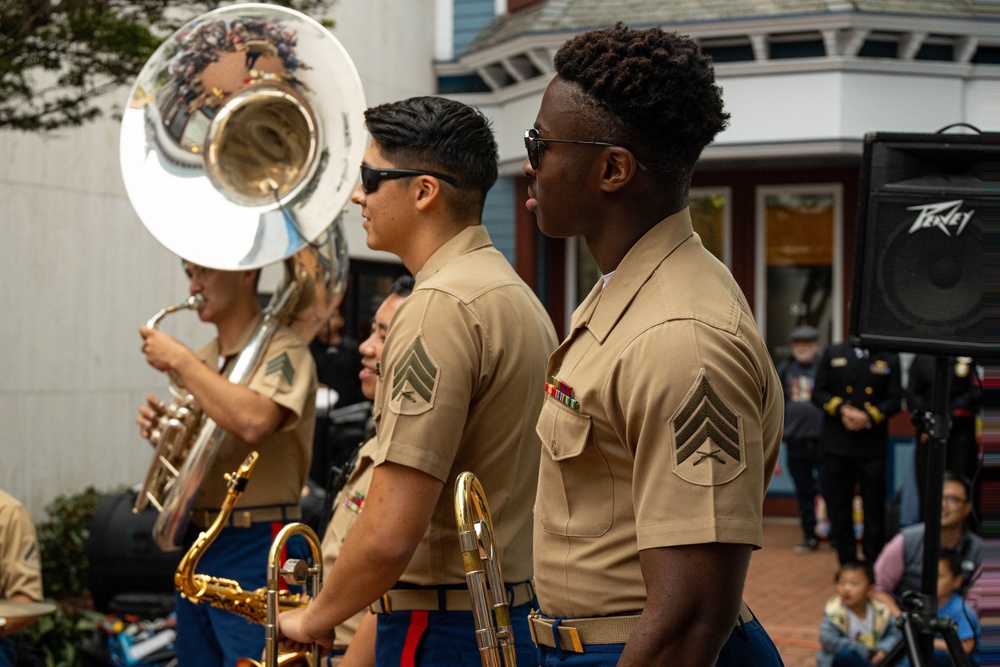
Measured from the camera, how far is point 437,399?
256 centimetres

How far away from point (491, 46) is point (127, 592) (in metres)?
7.33

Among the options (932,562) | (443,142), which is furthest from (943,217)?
(443,142)

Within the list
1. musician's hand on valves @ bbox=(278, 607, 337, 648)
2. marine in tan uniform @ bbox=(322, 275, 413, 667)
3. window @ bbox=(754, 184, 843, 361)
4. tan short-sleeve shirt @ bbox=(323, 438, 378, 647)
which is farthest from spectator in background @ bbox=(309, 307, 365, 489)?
window @ bbox=(754, 184, 843, 361)

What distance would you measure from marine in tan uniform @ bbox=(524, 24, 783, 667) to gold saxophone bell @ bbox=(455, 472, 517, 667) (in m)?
0.14

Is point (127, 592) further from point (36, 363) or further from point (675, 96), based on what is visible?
point (675, 96)

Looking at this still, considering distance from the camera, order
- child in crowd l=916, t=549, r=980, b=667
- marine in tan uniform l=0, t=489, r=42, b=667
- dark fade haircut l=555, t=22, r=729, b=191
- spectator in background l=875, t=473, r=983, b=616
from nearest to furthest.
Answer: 1. dark fade haircut l=555, t=22, r=729, b=191
2. marine in tan uniform l=0, t=489, r=42, b=667
3. child in crowd l=916, t=549, r=980, b=667
4. spectator in background l=875, t=473, r=983, b=616

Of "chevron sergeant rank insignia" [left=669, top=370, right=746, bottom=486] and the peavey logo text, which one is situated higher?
the peavey logo text

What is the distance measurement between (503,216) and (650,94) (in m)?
10.9

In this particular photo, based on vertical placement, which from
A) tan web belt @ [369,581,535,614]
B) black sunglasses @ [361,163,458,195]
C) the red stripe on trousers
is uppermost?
black sunglasses @ [361,163,458,195]

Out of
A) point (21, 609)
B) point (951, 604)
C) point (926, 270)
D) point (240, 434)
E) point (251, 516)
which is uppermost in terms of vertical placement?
point (926, 270)

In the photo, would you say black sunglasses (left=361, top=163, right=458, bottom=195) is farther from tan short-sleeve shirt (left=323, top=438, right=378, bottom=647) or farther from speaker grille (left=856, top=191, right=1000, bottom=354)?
speaker grille (left=856, top=191, right=1000, bottom=354)

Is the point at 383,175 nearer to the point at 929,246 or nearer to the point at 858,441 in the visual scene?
the point at 929,246

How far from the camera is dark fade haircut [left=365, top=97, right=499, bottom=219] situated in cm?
290

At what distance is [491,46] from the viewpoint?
476 inches
